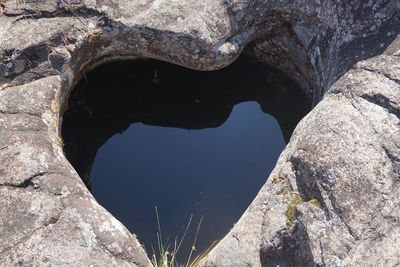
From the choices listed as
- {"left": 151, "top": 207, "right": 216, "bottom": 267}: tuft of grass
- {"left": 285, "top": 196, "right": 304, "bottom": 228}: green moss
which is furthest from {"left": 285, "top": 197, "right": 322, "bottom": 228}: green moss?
{"left": 151, "top": 207, "right": 216, "bottom": 267}: tuft of grass

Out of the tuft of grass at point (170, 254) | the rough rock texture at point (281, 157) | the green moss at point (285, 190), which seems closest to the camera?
the rough rock texture at point (281, 157)

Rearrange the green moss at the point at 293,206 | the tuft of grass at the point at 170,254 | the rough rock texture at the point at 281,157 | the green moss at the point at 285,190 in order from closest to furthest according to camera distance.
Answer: the rough rock texture at the point at 281,157
the green moss at the point at 293,206
the green moss at the point at 285,190
the tuft of grass at the point at 170,254

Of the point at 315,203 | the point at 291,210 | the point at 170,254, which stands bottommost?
the point at 170,254

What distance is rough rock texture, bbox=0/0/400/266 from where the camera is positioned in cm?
303

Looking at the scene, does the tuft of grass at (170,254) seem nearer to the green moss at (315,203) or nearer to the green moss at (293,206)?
the green moss at (293,206)

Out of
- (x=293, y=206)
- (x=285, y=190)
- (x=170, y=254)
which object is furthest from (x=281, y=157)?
(x=170, y=254)

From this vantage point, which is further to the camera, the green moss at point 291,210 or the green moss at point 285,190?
the green moss at point 285,190

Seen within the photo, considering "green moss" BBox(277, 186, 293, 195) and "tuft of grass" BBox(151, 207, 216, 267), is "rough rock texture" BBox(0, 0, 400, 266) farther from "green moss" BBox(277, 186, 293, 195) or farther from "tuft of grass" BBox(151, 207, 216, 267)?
"tuft of grass" BBox(151, 207, 216, 267)

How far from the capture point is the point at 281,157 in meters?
3.60

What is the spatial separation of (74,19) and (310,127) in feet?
7.09

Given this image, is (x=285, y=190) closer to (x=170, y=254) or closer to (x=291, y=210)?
(x=291, y=210)

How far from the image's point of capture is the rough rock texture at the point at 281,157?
9.93 feet

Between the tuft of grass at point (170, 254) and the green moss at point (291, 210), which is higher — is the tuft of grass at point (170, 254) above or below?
below

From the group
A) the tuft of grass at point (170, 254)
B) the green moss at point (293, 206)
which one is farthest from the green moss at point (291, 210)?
the tuft of grass at point (170, 254)
